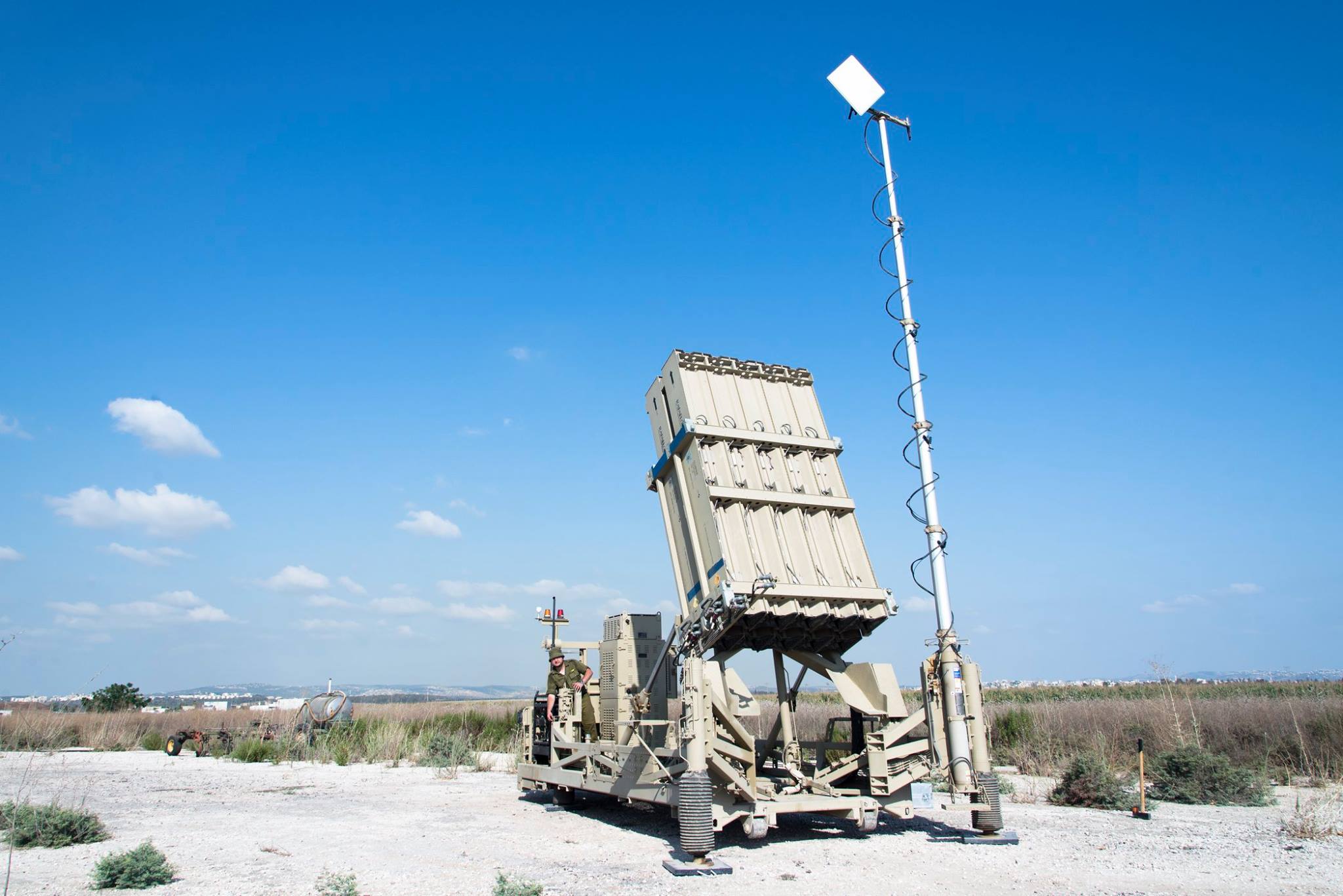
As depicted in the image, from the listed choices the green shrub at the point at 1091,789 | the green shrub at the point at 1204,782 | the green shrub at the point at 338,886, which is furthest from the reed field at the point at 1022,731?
the green shrub at the point at 338,886

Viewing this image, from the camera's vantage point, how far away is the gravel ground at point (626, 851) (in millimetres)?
7402

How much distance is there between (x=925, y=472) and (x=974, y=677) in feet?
7.45

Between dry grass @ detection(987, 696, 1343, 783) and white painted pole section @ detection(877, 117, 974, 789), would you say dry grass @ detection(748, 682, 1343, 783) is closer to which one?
dry grass @ detection(987, 696, 1343, 783)

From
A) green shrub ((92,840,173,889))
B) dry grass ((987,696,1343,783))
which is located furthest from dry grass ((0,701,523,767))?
dry grass ((987,696,1343,783))

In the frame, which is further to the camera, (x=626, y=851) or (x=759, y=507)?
(x=759, y=507)

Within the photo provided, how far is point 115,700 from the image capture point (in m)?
37.9

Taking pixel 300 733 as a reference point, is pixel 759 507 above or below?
above

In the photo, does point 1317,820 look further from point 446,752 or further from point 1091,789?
point 446,752

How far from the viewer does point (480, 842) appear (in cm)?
970

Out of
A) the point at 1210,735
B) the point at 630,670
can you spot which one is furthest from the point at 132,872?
the point at 1210,735

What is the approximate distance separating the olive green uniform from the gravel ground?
1.19 meters

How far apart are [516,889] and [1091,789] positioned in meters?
9.23

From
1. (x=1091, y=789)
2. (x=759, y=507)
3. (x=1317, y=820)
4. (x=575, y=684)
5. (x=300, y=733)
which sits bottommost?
(x=1317, y=820)

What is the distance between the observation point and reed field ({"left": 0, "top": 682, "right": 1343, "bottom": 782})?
15.8 meters
